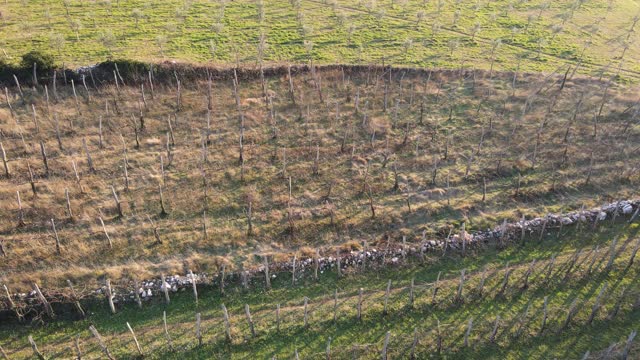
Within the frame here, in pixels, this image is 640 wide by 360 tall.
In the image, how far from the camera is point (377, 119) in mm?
32312

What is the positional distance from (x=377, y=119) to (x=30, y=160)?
2010 centimetres

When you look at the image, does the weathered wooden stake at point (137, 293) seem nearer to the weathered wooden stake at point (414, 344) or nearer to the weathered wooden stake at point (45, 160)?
the weathered wooden stake at point (45, 160)

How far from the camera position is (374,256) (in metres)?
23.0

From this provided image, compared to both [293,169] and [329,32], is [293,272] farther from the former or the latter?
[329,32]

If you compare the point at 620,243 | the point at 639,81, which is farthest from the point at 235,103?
the point at 639,81

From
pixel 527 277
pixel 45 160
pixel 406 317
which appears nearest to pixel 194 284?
pixel 406 317

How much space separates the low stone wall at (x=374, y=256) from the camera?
2106 cm

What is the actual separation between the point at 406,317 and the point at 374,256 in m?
3.33

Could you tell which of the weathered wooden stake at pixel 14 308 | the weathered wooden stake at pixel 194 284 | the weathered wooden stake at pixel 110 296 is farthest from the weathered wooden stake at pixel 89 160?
the weathered wooden stake at pixel 194 284

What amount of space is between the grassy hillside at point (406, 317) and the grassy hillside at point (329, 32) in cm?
2031

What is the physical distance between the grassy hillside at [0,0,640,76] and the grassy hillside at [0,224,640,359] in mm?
20311

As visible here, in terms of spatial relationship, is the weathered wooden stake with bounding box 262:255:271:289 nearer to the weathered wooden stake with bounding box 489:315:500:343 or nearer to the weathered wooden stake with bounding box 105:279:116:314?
the weathered wooden stake with bounding box 105:279:116:314

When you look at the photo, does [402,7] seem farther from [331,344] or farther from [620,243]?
[331,344]

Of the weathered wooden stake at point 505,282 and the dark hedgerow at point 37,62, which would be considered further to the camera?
the dark hedgerow at point 37,62
